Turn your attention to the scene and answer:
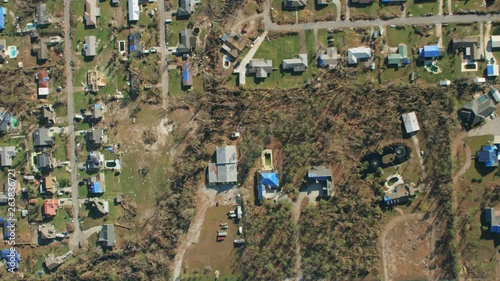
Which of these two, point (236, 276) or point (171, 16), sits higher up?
point (171, 16)

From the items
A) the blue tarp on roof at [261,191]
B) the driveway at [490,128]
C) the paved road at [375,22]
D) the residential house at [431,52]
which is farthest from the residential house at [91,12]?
the driveway at [490,128]

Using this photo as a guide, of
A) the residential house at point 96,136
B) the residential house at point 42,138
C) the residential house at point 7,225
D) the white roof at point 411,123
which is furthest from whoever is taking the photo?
the residential house at point 7,225

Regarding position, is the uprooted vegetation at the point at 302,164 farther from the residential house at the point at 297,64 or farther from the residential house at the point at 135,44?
the residential house at the point at 135,44

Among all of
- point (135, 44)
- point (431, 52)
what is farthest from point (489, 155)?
point (135, 44)

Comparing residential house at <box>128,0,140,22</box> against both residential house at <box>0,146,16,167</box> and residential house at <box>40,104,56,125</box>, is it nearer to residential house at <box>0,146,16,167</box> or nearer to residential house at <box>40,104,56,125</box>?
residential house at <box>40,104,56,125</box>

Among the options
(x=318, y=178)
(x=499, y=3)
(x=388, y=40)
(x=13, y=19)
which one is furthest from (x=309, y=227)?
(x=13, y=19)

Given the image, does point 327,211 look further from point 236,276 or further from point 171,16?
point 171,16
